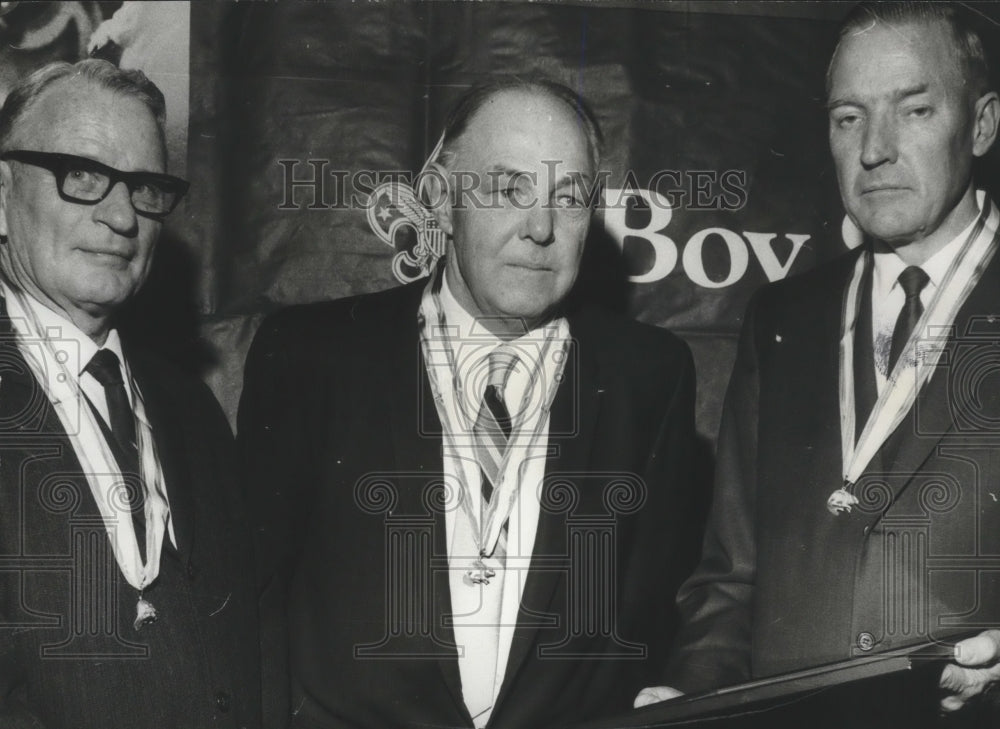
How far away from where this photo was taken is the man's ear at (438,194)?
6.30 feet

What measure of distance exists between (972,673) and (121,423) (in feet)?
4.61

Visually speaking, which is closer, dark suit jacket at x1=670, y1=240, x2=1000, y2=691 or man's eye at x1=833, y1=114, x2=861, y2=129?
dark suit jacket at x1=670, y1=240, x2=1000, y2=691

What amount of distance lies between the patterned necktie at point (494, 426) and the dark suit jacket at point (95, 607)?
0.41 meters

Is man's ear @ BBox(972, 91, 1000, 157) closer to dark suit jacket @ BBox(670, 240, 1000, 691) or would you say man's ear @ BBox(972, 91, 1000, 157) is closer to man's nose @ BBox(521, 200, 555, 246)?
dark suit jacket @ BBox(670, 240, 1000, 691)

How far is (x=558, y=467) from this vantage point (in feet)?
6.13

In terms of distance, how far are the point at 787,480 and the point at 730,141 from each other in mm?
625

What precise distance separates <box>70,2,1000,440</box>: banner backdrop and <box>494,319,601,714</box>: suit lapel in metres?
0.17

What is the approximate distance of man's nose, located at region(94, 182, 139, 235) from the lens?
1.76 meters

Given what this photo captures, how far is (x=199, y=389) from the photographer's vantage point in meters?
1.89

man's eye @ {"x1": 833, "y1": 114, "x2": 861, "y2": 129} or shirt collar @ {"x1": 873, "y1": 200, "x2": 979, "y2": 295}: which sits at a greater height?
man's eye @ {"x1": 833, "y1": 114, "x2": 861, "y2": 129}

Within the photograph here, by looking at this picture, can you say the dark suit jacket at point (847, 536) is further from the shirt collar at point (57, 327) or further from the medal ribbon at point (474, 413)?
the shirt collar at point (57, 327)

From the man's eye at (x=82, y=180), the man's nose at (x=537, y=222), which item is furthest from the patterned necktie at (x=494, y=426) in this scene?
the man's eye at (x=82, y=180)

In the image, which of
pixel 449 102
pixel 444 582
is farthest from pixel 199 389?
pixel 449 102

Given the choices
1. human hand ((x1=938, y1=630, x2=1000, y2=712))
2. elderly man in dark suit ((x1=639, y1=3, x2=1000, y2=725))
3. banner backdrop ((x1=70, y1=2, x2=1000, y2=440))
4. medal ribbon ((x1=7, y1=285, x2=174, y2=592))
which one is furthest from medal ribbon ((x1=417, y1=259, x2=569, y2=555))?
human hand ((x1=938, y1=630, x2=1000, y2=712))
